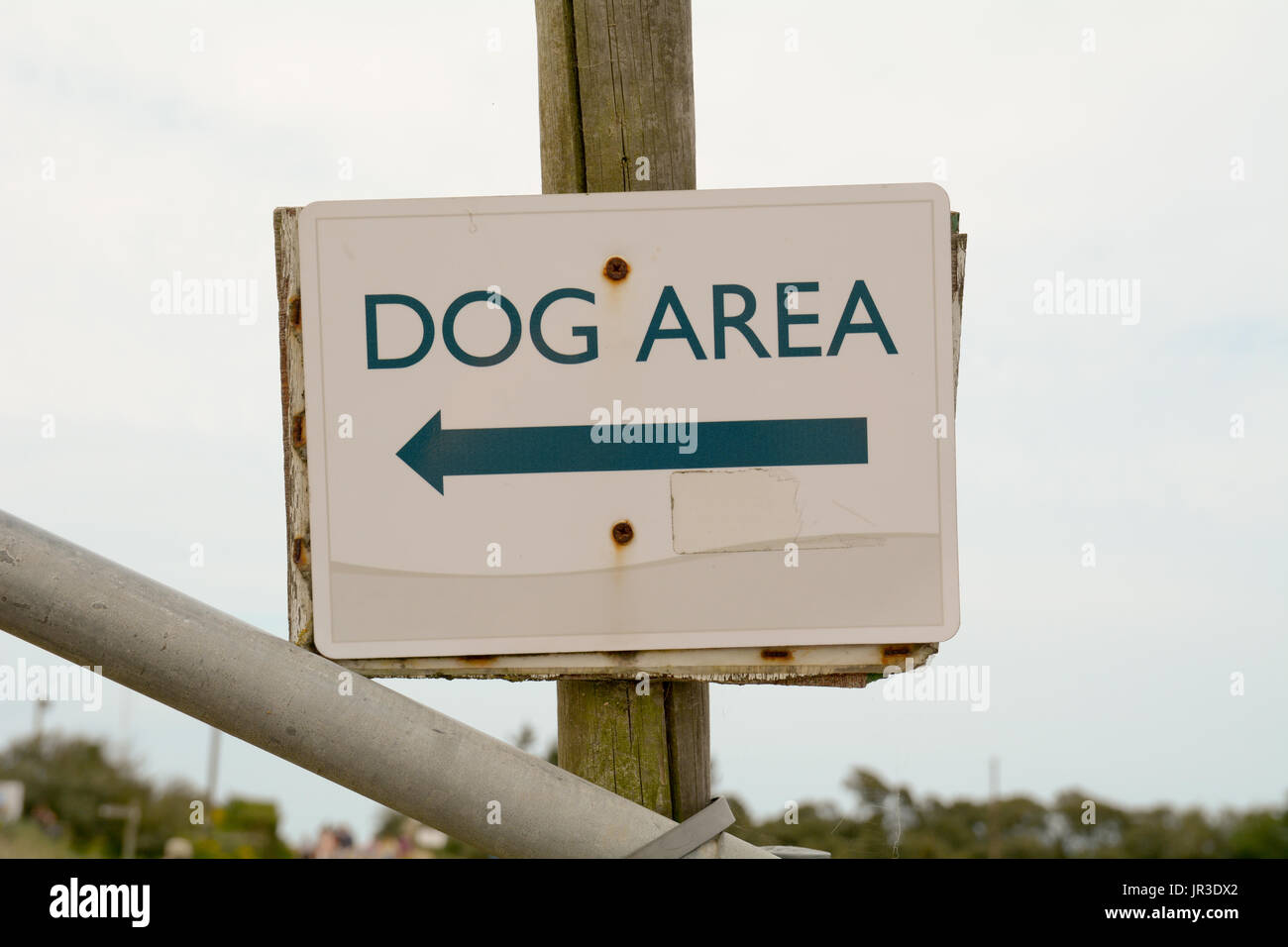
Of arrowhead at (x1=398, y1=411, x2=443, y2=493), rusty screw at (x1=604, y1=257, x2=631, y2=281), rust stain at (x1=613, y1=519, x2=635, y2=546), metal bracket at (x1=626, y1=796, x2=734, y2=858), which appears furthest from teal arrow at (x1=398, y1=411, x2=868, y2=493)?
metal bracket at (x1=626, y1=796, x2=734, y2=858)

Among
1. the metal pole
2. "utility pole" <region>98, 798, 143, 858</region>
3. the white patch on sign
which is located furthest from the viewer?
"utility pole" <region>98, 798, 143, 858</region>

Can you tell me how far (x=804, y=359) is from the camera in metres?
2.10

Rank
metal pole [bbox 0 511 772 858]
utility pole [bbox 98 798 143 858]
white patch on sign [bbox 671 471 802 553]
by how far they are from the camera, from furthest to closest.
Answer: utility pole [bbox 98 798 143 858] < white patch on sign [bbox 671 471 802 553] < metal pole [bbox 0 511 772 858]

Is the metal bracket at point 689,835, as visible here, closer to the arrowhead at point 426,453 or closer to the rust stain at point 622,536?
the rust stain at point 622,536

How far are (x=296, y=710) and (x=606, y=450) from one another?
0.65 m

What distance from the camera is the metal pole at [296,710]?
1.77 meters

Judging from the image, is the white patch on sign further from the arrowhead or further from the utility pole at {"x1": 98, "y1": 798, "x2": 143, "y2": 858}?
the utility pole at {"x1": 98, "y1": 798, "x2": 143, "y2": 858}

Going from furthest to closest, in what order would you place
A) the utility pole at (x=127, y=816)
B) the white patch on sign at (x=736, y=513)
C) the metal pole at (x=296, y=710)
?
the utility pole at (x=127, y=816)
the white patch on sign at (x=736, y=513)
the metal pole at (x=296, y=710)

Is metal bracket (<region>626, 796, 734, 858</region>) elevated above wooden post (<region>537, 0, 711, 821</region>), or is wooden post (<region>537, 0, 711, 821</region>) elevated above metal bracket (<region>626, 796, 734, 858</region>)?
wooden post (<region>537, 0, 711, 821</region>)

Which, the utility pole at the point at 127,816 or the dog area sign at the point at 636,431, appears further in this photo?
the utility pole at the point at 127,816

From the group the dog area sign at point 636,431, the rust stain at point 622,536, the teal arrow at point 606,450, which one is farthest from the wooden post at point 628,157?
the teal arrow at point 606,450

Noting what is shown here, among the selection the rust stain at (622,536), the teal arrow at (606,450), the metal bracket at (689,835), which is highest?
the teal arrow at (606,450)

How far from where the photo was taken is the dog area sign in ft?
6.82
